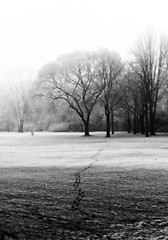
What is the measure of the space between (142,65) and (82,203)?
31058 millimetres

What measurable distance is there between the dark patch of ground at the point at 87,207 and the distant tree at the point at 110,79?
26.6 metres

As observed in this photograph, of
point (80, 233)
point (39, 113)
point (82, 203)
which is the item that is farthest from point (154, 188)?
point (39, 113)

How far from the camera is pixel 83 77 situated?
36.8m

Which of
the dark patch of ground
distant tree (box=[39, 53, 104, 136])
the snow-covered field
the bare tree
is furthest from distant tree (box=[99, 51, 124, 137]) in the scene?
the dark patch of ground

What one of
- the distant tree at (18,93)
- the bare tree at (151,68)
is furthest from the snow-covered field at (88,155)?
the distant tree at (18,93)

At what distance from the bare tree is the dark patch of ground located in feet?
89.6

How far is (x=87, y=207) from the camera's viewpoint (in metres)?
5.19

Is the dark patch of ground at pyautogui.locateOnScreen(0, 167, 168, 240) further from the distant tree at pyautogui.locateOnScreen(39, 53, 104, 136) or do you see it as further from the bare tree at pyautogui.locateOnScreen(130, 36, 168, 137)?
the distant tree at pyautogui.locateOnScreen(39, 53, 104, 136)

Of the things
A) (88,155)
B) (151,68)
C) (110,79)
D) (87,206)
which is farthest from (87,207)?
(151,68)

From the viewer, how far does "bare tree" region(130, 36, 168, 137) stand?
34.0 metres

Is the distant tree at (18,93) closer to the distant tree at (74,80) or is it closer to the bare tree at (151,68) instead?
the distant tree at (74,80)

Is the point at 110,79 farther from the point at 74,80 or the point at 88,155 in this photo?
the point at 88,155

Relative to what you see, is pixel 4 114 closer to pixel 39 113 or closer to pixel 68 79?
pixel 39 113

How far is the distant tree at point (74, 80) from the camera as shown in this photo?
35656 millimetres
